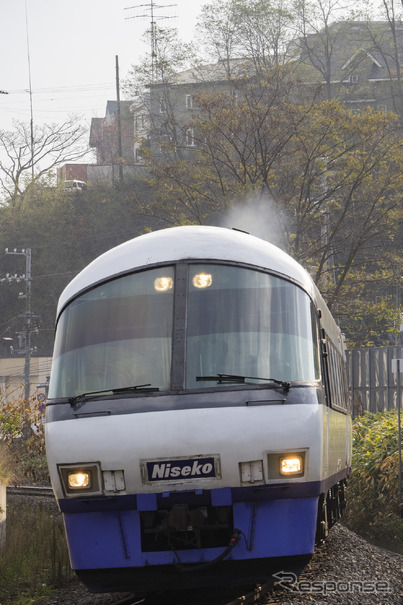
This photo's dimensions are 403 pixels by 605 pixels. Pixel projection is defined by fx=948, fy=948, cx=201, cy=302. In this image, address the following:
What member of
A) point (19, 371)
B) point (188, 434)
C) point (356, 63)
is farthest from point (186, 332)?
point (19, 371)

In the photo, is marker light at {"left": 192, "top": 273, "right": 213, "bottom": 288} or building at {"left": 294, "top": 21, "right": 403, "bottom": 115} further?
building at {"left": 294, "top": 21, "right": 403, "bottom": 115}

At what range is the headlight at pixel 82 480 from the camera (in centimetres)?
698

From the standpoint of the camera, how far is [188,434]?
267 inches

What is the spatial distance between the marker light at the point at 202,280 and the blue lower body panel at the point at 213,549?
174cm

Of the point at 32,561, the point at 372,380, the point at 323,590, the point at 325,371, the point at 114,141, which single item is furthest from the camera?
the point at 114,141

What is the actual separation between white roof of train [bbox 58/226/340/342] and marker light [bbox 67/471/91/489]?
160cm

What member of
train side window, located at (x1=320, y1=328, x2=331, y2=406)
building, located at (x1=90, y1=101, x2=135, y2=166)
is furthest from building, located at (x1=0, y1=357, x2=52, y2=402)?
train side window, located at (x1=320, y1=328, x2=331, y2=406)

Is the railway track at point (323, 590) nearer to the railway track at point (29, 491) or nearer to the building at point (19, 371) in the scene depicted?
the railway track at point (29, 491)

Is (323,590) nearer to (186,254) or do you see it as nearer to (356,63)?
(186,254)

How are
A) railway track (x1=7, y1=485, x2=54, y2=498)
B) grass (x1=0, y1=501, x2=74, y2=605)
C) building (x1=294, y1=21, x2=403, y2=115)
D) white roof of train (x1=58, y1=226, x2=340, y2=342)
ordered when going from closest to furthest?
white roof of train (x1=58, y1=226, x2=340, y2=342) → grass (x1=0, y1=501, x2=74, y2=605) → railway track (x1=7, y1=485, x2=54, y2=498) → building (x1=294, y1=21, x2=403, y2=115)

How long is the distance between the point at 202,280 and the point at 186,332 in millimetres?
509

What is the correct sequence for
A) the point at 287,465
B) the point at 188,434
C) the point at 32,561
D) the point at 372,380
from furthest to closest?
the point at 372,380, the point at 32,561, the point at 287,465, the point at 188,434

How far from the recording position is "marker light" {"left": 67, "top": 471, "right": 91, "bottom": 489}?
7.00 metres

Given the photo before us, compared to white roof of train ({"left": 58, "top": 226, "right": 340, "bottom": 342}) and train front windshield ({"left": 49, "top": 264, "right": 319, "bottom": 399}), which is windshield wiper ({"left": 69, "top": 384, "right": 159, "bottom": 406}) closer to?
train front windshield ({"left": 49, "top": 264, "right": 319, "bottom": 399})
